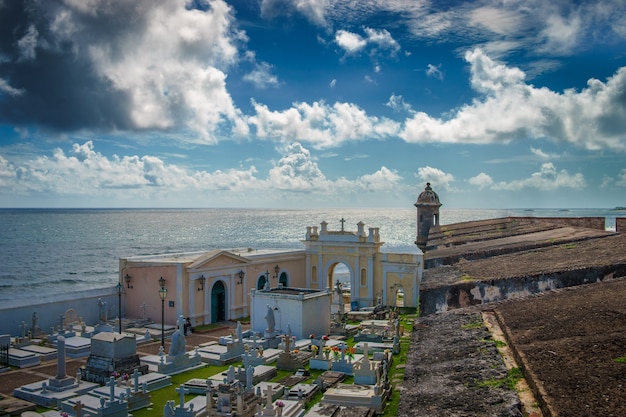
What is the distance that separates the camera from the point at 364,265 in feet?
110

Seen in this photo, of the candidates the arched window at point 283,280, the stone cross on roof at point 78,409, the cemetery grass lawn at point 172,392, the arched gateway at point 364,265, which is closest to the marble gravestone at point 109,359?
the cemetery grass lawn at point 172,392

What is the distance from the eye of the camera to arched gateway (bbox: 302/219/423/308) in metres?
32.0

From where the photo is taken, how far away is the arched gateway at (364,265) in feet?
105

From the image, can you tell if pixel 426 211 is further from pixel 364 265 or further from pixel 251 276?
pixel 251 276

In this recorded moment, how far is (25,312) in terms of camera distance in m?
24.1

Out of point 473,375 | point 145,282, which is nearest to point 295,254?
point 145,282

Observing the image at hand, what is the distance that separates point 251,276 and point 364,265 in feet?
23.9

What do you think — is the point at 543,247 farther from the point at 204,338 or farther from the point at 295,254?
the point at 295,254

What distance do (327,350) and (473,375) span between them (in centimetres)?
1752

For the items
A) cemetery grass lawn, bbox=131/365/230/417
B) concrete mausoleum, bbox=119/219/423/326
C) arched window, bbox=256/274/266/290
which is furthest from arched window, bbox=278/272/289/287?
cemetery grass lawn, bbox=131/365/230/417

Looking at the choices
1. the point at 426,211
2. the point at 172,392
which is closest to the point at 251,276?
the point at 426,211

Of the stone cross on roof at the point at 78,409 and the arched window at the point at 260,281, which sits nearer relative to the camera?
the stone cross on roof at the point at 78,409

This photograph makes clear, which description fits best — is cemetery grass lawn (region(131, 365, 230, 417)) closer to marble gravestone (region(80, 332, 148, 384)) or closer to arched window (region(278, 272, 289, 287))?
marble gravestone (region(80, 332, 148, 384))

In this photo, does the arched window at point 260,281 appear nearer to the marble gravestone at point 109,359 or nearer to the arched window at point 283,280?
the arched window at point 283,280
